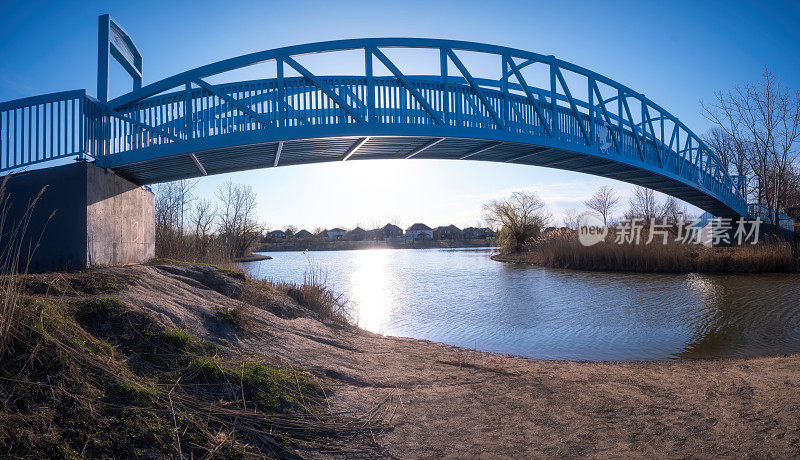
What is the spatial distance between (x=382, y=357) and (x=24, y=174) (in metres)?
6.09

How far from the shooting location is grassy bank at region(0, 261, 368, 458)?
275cm

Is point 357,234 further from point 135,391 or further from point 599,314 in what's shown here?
point 135,391

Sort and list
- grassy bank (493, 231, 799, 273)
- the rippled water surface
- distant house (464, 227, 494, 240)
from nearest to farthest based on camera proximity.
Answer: the rippled water surface → grassy bank (493, 231, 799, 273) → distant house (464, 227, 494, 240)

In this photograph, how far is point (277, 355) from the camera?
17.1ft

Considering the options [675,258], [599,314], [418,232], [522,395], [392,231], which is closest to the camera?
[522,395]

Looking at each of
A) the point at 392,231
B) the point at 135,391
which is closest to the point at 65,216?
the point at 135,391

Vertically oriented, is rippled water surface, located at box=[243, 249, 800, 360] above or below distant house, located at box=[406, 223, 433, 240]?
below

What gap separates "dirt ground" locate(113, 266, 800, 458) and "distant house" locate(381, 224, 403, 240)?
10703cm

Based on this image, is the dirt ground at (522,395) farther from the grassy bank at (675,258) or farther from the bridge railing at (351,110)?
the grassy bank at (675,258)

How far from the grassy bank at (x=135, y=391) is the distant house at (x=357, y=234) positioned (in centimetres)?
10502

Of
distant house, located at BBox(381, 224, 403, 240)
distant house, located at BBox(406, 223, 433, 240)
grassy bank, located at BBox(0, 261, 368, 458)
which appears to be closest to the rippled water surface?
grassy bank, located at BBox(0, 261, 368, 458)

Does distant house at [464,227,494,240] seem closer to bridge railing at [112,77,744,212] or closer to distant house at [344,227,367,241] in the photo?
distant house at [344,227,367,241]

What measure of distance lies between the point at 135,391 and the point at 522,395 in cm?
365

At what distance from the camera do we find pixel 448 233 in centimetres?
11212
